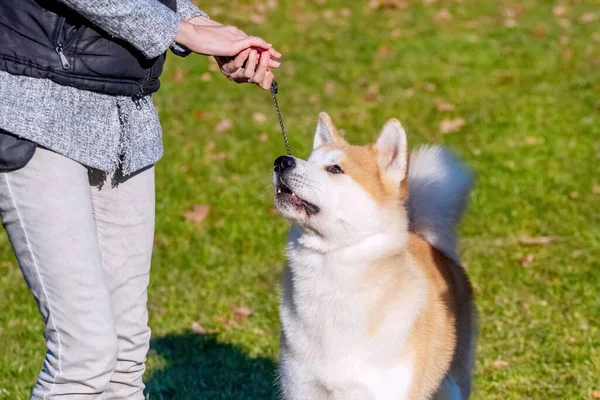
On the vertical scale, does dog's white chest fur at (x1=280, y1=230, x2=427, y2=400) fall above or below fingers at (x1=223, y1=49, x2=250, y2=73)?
below

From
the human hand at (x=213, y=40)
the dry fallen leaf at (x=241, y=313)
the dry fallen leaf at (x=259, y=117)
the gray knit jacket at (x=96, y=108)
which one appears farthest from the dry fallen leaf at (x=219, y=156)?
the gray knit jacket at (x=96, y=108)

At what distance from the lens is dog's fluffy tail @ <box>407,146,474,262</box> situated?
12.8 feet

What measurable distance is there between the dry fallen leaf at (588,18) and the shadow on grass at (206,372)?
7.61 m

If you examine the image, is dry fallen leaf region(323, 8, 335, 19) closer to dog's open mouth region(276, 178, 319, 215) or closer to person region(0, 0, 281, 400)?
dog's open mouth region(276, 178, 319, 215)

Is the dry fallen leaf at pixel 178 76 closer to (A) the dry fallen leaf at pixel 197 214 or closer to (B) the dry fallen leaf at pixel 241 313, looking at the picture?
(A) the dry fallen leaf at pixel 197 214

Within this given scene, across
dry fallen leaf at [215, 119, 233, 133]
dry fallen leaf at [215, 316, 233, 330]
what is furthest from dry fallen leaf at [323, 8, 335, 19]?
dry fallen leaf at [215, 316, 233, 330]

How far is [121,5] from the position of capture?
8.30ft

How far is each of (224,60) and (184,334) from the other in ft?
8.02

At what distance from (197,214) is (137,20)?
4.39 meters

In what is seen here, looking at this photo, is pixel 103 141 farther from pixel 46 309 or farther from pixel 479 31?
pixel 479 31

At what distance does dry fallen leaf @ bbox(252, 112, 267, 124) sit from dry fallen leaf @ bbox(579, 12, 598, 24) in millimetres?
4492

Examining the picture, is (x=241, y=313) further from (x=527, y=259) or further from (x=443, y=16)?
(x=443, y=16)

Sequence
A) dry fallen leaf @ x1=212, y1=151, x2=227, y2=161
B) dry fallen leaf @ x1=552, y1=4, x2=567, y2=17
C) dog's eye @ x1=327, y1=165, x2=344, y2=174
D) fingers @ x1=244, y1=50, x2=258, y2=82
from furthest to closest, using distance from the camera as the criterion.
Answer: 1. dry fallen leaf @ x1=552, y1=4, x2=567, y2=17
2. dry fallen leaf @ x1=212, y1=151, x2=227, y2=161
3. dog's eye @ x1=327, y1=165, x2=344, y2=174
4. fingers @ x1=244, y1=50, x2=258, y2=82

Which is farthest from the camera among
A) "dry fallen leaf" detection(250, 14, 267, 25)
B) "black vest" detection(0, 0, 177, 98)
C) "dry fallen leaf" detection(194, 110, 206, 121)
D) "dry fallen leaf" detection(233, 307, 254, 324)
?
"dry fallen leaf" detection(250, 14, 267, 25)
